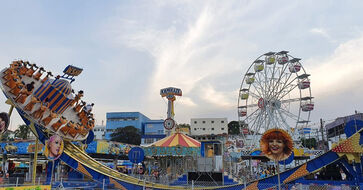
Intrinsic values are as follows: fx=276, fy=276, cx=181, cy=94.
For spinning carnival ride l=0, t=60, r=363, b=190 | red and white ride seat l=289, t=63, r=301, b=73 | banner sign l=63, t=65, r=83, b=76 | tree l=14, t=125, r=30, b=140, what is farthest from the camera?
tree l=14, t=125, r=30, b=140

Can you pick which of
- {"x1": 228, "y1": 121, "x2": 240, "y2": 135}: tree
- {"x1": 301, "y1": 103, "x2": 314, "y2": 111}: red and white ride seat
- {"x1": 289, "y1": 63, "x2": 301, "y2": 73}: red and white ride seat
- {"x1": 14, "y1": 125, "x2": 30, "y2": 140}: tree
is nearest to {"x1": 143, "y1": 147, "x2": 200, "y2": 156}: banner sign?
{"x1": 301, "y1": 103, "x2": 314, "y2": 111}: red and white ride seat

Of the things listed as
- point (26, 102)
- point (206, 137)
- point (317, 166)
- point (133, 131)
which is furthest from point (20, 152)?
point (133, 131)

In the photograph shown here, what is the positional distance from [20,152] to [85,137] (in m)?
14.7

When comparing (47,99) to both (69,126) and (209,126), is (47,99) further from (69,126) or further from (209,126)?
(209,126)

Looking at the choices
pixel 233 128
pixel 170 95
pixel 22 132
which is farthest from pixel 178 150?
pixel 233 128

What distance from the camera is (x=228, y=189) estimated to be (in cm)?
1323

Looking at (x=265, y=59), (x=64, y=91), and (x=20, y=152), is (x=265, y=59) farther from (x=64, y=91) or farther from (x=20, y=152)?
(x=20, y=152)

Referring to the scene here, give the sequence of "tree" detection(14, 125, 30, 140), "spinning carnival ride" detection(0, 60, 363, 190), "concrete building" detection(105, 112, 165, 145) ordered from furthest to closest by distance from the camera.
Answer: "concrete building" detection(105, 112, 165, 145) → "tree" detection(14, 125, 30, 140) → "spinning carnival ride" detection(0, 60, 363, 190)

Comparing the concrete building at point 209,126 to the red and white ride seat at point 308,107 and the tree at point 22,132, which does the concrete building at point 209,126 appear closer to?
the tree at point 22,132

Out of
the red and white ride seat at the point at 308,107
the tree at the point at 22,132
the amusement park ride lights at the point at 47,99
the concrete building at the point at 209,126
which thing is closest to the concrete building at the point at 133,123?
the concrete building at the point at 209,126

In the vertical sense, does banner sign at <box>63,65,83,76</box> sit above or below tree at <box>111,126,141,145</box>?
above

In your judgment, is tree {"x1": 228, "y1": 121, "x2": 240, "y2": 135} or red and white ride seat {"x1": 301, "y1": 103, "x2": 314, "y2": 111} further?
tree {"x1": 228, "y1": 121, "x2": 240, "y2": 135}

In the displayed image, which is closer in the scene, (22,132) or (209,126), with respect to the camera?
(22,132)

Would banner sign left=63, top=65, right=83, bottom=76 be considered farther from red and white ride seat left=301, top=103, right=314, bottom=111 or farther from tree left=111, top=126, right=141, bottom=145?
tree left=111, top=126, right=141, bottom=145
